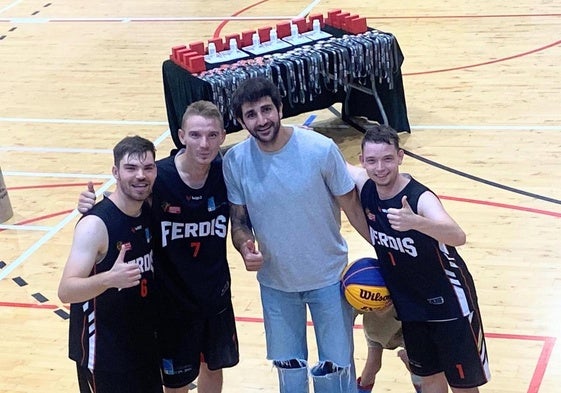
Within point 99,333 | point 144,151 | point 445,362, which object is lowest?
point 445,362

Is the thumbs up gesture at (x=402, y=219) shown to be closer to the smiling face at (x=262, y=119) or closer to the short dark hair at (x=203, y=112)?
the smiling face at (x=262, y=119)

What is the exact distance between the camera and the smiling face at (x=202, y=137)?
193 inches

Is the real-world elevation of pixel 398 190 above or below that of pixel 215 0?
above

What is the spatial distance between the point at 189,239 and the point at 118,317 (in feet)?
1.82

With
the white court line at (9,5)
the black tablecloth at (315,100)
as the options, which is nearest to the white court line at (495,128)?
the black tablecloth at (315,100)

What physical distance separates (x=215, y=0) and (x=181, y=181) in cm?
1207

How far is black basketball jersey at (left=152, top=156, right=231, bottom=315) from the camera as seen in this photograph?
5.04 metres

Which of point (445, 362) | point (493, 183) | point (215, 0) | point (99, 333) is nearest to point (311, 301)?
point (445, 362)

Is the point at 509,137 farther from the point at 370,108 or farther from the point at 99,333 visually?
the point at 99,333

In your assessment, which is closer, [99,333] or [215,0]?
[99,333]

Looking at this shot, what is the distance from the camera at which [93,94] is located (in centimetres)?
1239

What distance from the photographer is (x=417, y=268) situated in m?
4.91

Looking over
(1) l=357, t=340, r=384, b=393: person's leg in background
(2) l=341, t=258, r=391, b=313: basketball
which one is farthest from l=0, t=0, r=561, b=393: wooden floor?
(2) l=341, t=258, r=391, b=313: basketball

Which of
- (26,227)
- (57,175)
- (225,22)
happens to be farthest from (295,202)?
(225,22)
